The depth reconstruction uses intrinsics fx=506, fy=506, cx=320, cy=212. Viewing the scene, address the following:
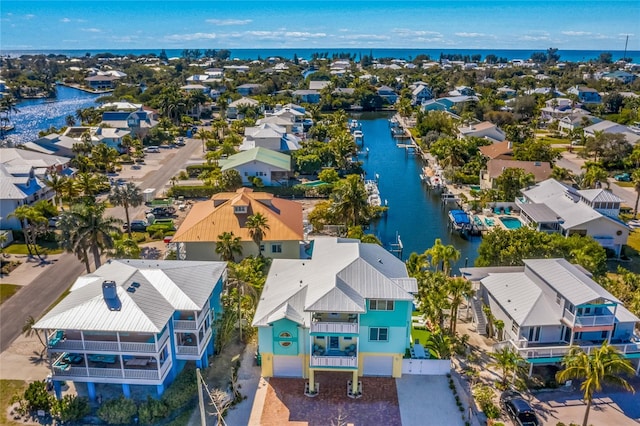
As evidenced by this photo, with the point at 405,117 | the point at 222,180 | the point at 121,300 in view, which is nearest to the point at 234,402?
the point at 121,300

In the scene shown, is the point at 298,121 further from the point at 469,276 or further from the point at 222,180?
the point at 469,276

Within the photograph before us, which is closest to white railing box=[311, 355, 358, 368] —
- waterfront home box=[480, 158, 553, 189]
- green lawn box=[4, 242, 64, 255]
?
green lawn box=[4, 242, 64, 255]

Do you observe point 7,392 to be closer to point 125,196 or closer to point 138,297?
point 138,297

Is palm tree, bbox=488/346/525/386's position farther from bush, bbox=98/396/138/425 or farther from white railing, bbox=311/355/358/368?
bush, bbox=98/396/138/425

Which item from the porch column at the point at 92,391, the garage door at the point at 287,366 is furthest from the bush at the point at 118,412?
the garage door at the point at 287,366

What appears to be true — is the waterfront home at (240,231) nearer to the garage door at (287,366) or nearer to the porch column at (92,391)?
the garage door at (287,366)
